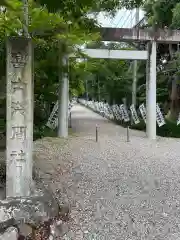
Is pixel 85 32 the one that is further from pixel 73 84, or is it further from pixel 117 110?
pixel 117 110

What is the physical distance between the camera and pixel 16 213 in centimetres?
454

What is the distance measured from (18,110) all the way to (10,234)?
1.64 meters

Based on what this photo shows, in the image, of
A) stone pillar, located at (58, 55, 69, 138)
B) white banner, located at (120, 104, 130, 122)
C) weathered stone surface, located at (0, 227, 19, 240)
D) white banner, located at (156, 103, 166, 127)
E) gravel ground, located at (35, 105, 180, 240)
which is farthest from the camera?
white banner, located at (120, 104, 130, 122)

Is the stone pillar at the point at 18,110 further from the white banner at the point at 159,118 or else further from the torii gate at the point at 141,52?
the white banner at the point at 159,118

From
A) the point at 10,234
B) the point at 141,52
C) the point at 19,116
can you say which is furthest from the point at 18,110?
the point at 141,52

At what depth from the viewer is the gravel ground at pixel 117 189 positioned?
4.83 meters

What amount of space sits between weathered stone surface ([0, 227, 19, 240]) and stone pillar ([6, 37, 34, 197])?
63 cm

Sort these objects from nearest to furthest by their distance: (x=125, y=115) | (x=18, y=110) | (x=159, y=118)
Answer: (x=18, y=110) → (x=159, y=118) → (x=125, y=115)

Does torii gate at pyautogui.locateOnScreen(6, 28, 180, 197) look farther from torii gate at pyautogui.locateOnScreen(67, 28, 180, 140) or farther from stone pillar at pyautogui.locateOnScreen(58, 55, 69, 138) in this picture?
stone pillar at pyautogui.locateOnScreen(58, 55, 69, 138)

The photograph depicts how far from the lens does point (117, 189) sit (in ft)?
21.1

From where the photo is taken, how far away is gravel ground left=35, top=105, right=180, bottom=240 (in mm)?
4832

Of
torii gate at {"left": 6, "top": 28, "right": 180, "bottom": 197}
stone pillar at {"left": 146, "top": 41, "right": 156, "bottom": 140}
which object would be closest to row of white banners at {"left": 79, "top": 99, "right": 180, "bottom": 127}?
stone pillar at {"left": 146, "top": 41, "right": 156, "bottom": 140}

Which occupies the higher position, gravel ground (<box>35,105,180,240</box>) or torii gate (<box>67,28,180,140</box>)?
torii gate (<box>67,28,180,140</box>)

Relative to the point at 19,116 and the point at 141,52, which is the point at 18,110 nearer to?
the point at 19,116
